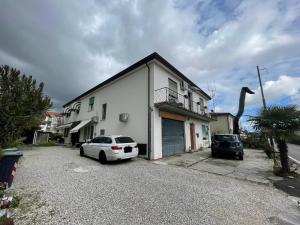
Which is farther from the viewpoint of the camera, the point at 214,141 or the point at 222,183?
the point at 214,141

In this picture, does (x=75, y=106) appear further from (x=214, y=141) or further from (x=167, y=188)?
(x=167, y=188)

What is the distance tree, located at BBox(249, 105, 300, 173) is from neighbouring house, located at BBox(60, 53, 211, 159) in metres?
5.52

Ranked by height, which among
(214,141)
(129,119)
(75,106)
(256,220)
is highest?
(75,106)

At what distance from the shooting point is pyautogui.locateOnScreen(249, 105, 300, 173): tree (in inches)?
306

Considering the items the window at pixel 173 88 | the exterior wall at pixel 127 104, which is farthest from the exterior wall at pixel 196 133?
the exterior wall at pixel 127 104

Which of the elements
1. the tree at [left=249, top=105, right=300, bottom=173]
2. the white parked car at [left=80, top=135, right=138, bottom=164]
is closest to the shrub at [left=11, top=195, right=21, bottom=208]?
the white parked car at [left=80, top=135, right=138, bottom=164]

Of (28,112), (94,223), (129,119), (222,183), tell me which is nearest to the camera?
(94,223)

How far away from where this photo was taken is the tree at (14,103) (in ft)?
23.7

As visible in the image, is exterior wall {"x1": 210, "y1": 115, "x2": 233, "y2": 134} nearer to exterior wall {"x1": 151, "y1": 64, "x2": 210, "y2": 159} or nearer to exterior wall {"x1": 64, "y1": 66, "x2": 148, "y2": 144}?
exterior wall {"x1": 151, "y1": 64, "x2": 210, "y2": 159}

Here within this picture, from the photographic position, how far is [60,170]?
7.44 m

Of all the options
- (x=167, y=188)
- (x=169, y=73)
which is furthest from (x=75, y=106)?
(x=167, y=188)

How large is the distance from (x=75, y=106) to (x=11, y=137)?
15697 mm

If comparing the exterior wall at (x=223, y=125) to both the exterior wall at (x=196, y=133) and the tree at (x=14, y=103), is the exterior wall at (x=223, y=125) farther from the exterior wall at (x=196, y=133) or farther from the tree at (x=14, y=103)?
the tree at (x=14, y=103)

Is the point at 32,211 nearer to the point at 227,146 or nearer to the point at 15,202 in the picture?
the point at 15,202
